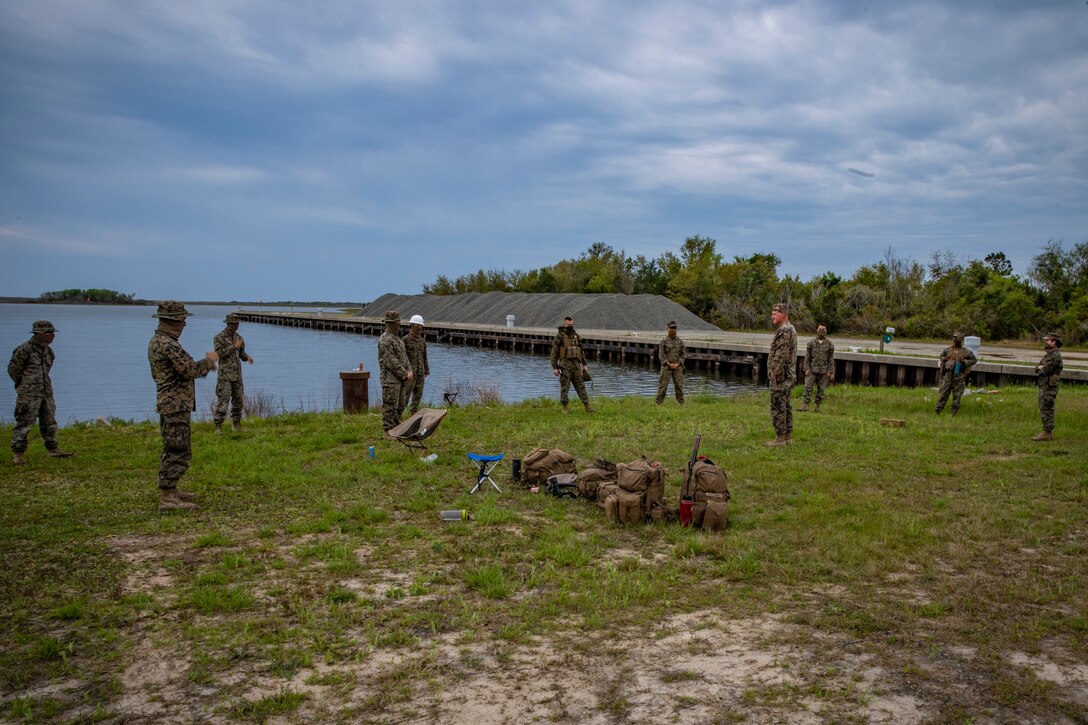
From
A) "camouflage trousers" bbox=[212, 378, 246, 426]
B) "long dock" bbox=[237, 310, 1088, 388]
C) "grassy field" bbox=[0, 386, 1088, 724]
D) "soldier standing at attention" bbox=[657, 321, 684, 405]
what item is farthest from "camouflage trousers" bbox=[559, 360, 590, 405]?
"long dock" bbox=[237, 310, 1088, 388]

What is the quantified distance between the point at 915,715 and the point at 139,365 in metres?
44.2

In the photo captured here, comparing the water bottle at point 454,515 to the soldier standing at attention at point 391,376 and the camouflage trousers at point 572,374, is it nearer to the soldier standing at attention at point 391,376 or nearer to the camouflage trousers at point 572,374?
the soldier standing at attention at point 391,376

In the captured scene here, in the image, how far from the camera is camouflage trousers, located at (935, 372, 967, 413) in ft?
51.2

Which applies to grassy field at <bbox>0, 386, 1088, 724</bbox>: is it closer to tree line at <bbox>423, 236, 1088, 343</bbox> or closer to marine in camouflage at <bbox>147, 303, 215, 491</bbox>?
marine in camouflage at <bbox>147, 303, 215, 491</bbox>

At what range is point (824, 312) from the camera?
5556 cm

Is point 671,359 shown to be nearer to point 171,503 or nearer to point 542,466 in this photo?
point 542,466

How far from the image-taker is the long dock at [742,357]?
24844 mm

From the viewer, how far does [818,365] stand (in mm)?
16953

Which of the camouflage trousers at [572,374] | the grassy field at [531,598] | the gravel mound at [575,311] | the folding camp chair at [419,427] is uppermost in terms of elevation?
the gravel mound at [575,311]

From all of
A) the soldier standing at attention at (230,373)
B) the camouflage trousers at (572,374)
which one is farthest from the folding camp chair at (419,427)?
the camouflage trousers at (572,374)

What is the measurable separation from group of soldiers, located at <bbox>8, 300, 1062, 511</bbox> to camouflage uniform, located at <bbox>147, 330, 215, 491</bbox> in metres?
0.01

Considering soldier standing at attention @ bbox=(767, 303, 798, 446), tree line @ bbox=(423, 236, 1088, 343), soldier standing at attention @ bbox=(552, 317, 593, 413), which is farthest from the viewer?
tree line @ bbox=(423, 236, 1088, 343)

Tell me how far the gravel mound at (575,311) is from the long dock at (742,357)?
26.1 feet

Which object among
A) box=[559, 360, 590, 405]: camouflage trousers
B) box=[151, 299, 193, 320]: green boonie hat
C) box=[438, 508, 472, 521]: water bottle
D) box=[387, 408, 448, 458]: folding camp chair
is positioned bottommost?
box=[438, 508, 472, 521]: water bottle
